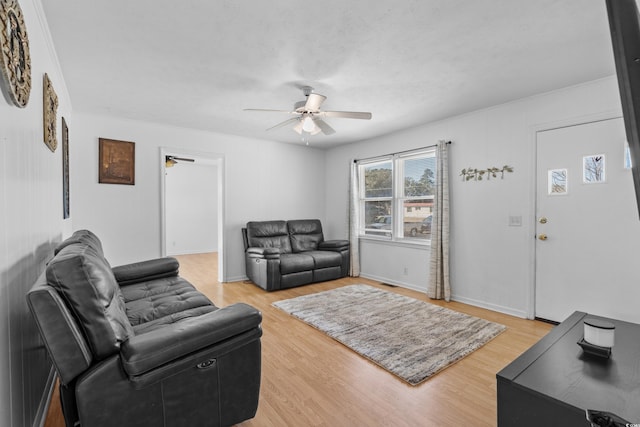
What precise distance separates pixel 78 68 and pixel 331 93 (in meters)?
2.36

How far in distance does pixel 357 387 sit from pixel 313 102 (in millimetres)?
2506

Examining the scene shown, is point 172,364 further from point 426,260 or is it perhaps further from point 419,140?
point 419,140

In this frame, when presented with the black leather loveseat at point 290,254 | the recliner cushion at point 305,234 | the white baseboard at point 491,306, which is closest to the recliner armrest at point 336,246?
the black leather loveseat at point 290,254

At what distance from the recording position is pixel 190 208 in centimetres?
815

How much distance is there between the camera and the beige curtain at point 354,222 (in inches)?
213

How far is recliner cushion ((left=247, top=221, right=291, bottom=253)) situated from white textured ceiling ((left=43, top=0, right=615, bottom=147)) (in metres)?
2.14

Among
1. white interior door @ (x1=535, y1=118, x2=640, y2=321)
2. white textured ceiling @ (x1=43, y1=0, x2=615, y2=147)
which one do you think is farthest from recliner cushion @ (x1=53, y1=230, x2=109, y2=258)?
Answer: white interior door @ (x1=535, y1=118, x2=640, y2=321)

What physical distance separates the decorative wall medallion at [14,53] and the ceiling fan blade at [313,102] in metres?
1.99

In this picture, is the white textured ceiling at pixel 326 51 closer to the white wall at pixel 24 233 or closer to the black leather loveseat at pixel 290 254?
the white wall at pixel 24 233

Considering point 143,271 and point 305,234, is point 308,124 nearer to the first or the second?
point 143,271

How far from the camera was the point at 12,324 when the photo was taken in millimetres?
1340

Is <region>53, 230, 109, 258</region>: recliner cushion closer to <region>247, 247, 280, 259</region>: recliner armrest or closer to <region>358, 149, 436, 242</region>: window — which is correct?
<region>247, 247, 280, 259</region>: recliner armrest

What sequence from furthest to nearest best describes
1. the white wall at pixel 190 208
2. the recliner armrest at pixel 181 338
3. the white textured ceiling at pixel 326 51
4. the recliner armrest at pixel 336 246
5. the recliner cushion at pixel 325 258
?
the white wall at pixel 190 208 < the recliner armrest at pixel 336 246 < the recliner cushion at pixel 325 258 < the white textured ceiling at pixel 326 51 < the recliner armrest at pixel 181 338

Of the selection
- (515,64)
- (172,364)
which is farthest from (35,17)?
(515,64)
